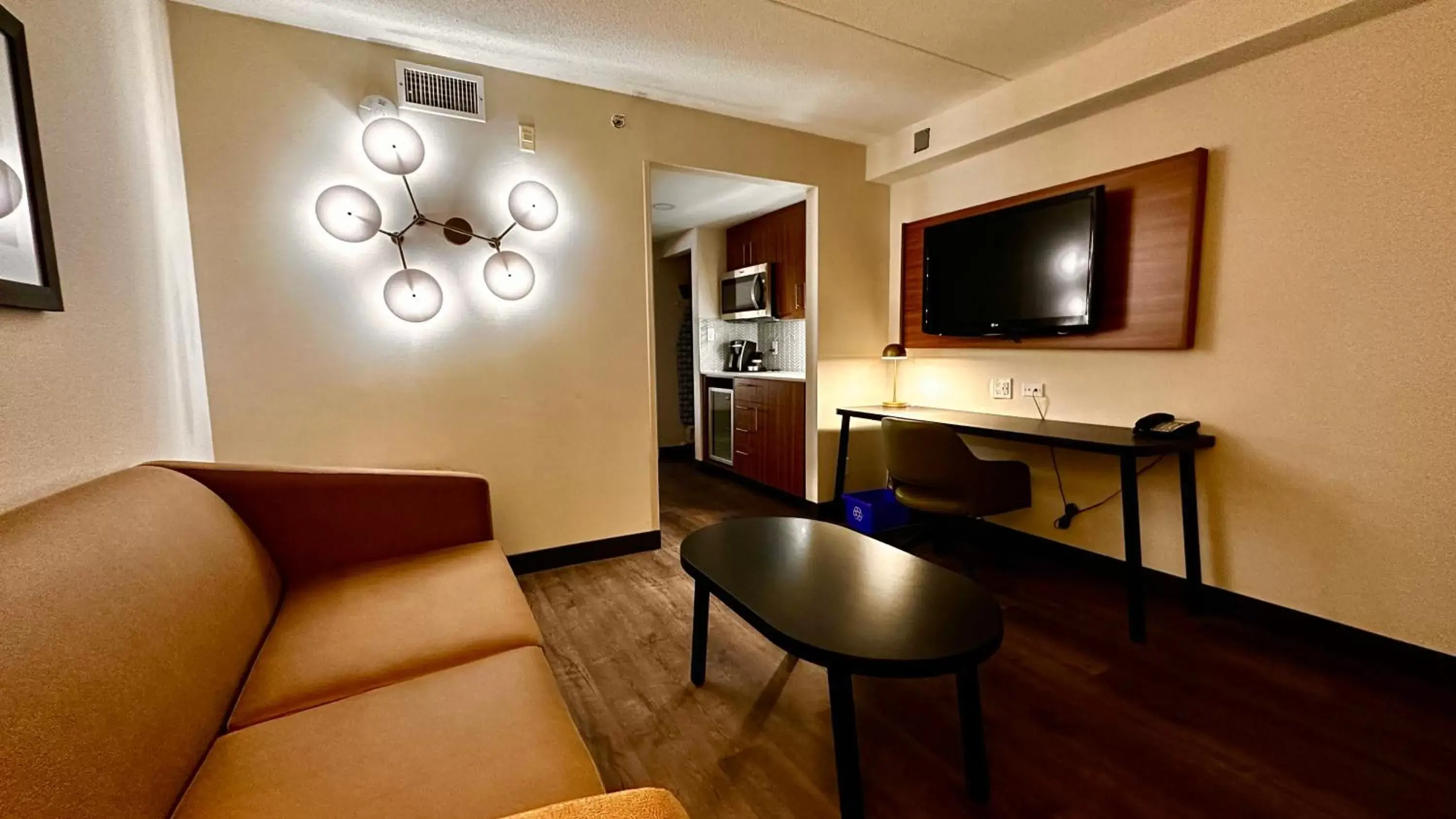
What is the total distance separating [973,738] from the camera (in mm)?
1406

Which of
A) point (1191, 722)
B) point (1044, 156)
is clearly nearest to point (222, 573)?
point (1191, 722)

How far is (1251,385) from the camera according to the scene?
224 centimetres

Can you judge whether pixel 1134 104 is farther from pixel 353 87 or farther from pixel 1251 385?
pixel 353 87

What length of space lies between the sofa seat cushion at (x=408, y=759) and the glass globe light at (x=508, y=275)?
6.07ft

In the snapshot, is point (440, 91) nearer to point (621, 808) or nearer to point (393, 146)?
point (393, 146)

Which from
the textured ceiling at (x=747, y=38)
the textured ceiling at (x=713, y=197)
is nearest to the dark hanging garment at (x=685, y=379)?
the textured ceiling at (x=713, y=197)

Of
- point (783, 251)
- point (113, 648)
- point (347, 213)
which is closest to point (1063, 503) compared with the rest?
point (783, 251)

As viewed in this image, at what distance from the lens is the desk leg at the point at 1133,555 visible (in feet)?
7.02

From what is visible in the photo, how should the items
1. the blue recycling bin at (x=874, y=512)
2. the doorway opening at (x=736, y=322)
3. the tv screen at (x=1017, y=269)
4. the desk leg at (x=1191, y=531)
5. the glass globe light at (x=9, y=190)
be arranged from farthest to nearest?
the doorway opening at (x=736, y=322) → the blue recycling bin at (x=874, y=512) → the tv screen at (x=1017, y=269) → the desk leg at (x=1191, y=531) → the glass globe light at (x=9, y=190)

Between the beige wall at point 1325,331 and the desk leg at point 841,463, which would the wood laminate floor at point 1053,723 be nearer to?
the beige wall at point 1325,331

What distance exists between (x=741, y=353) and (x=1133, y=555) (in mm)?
3685

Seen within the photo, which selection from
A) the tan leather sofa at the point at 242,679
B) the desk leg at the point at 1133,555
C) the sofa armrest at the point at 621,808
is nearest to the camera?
the sofa armrest at the point at 621,808

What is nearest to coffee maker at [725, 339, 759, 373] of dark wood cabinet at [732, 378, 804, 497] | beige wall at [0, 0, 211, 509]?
dark wood cabinet at [732, 378, 804, 497]

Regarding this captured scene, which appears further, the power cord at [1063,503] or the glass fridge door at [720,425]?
the glass fridge door at [720,425]
